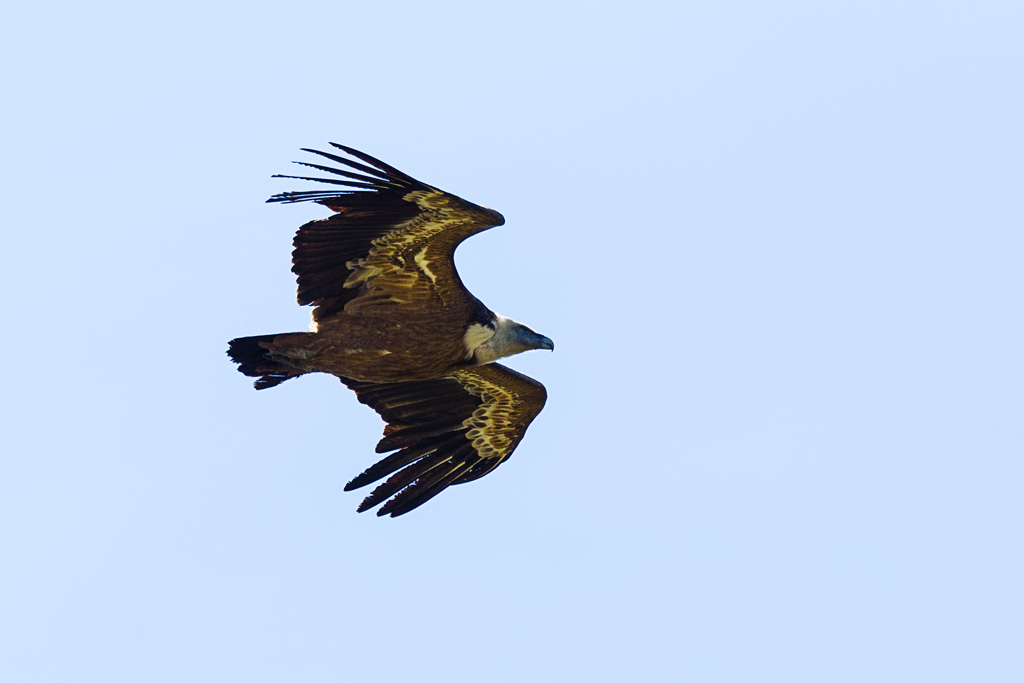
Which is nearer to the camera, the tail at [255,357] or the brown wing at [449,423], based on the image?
the tail at [255,357]

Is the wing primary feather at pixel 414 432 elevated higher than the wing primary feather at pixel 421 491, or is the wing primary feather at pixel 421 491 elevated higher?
the wing primary feather at pixel 414 432

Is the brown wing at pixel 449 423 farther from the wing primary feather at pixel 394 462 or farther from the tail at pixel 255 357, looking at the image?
the tail at pixel 255 357

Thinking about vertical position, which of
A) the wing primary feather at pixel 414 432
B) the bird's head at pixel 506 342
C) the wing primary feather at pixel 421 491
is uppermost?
the bird's head at pixel 506 342

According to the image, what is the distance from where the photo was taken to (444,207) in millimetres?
17422

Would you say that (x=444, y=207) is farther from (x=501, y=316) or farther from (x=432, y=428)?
(x=432, y=428)

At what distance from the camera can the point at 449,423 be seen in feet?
64.6

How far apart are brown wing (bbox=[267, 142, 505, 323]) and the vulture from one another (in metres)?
0.01

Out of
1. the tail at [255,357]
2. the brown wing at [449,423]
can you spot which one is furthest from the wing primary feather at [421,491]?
the tail at [255,357]

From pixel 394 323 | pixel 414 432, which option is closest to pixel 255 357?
pixel 394 323

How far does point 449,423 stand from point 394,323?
193cm

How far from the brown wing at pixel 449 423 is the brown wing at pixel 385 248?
1459 mm

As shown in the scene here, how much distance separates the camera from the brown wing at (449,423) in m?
19.3

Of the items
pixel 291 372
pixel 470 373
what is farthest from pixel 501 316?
pixel 291 372

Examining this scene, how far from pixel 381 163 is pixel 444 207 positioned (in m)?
0.91
